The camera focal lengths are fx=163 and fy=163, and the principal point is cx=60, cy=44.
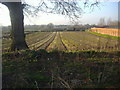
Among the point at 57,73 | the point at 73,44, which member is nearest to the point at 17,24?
the point at 57,73

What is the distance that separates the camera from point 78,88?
13.6ft

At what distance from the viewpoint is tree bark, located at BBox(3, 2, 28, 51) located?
960cm

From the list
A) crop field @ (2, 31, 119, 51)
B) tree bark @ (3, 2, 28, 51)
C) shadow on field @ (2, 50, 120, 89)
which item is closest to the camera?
shadow on field @ (2, 50, 120, 89)

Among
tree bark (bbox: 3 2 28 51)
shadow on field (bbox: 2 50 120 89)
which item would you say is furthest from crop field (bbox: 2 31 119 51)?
shadow on field (bbox: 2 50 120 89)

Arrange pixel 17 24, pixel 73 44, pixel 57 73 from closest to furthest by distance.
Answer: pixel 57 73
pixel 17 24
pixel 73 44

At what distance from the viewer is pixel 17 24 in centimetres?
989

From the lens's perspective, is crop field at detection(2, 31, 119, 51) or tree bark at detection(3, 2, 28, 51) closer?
tree bark at detection(3, 2, 28, 51)

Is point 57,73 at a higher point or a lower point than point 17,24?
lower

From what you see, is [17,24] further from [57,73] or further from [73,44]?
[73,44]

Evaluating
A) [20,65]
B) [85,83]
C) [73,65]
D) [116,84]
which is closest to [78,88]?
[85,83]

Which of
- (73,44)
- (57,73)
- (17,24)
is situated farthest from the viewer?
(73,44)

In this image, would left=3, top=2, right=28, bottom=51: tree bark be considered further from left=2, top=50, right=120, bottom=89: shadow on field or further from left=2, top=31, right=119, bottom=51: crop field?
left=2, top=50, right=120, bottom=89: shadow on field

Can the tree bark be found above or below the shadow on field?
above

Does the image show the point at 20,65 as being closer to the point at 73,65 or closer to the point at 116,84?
the point at 73,65
